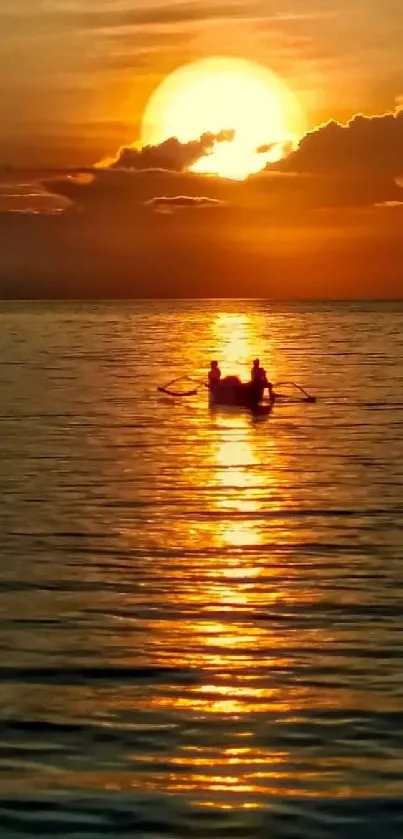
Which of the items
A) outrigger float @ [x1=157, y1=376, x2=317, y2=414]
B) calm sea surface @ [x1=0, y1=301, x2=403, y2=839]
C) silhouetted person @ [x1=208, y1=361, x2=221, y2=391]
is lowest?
calm sea surface @ [x1=0, y1=301, x2=403, y2=839]

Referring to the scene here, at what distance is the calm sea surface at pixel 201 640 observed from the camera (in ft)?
40.8

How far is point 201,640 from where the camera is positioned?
17.8 m

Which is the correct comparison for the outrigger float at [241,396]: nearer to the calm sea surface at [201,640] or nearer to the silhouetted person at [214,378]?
the silhouetted person at [214,378]

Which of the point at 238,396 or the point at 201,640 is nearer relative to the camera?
the point at 201,640

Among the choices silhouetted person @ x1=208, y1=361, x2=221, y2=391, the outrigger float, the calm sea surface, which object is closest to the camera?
the calm sea surface

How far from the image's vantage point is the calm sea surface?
12422 millimetres

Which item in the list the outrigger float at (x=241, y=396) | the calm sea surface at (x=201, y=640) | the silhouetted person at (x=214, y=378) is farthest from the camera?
the silhouetted person at (x=214, y=378)

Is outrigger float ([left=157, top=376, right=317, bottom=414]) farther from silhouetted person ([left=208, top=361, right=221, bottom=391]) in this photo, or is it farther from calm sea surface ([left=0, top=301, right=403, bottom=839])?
calm sea surface ([left=0, top=301, right=403, bottom=839])

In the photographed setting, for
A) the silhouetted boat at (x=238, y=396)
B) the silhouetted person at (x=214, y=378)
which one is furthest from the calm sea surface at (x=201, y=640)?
the silhouetted person at (x=214, y=378)

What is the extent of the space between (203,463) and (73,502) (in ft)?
28.0

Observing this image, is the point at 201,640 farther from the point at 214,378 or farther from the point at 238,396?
the point at 214,378

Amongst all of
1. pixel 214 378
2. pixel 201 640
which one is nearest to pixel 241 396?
pixel 214 378

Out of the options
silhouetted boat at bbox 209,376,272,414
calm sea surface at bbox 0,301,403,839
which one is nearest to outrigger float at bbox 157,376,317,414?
silhouetted boat at bbox 209,376,272,414

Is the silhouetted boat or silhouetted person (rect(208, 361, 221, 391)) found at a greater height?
silhouetted person (rect(208, 361, 221, 391))
